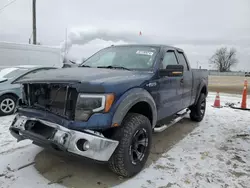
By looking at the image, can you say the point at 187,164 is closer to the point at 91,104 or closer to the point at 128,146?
the point at 128,146

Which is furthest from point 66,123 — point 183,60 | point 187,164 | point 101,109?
point 183,60

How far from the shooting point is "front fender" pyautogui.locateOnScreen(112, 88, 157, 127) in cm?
246

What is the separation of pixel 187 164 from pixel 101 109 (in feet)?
5.73

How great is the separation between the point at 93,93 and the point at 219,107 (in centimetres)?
677

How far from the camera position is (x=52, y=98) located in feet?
8.80

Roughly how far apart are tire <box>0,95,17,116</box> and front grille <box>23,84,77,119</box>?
3299 millimetres

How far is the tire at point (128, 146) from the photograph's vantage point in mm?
2551

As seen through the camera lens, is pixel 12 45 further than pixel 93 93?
Yes

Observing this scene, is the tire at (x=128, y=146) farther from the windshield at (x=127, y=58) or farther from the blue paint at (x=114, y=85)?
the windshield at (x=127, y=58)

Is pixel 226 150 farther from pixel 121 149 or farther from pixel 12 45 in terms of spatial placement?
pixel 12 45

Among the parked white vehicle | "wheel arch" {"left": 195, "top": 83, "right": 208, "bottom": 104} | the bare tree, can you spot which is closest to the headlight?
"wheel arch" {"left": 195, "top": 83, "right": 208, "bottom": 104}

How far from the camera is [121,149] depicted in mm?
2539

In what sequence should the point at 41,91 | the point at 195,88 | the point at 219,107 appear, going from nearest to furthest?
1. the point at 41,91
2. the point at 195,88
3. the point at 219,107

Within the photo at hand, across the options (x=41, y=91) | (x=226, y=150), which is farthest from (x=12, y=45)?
(x=226, y=150)
